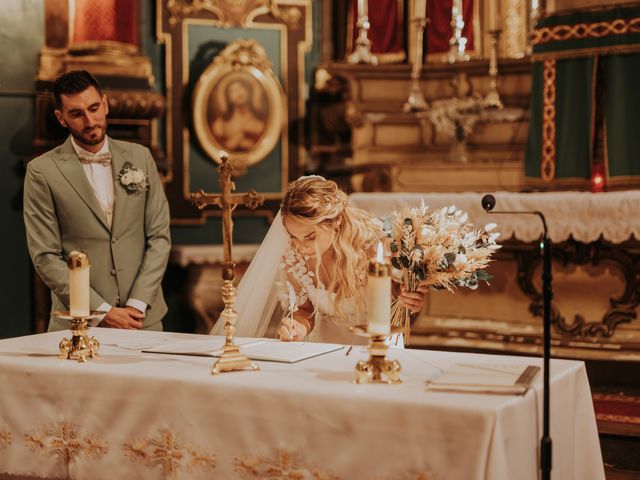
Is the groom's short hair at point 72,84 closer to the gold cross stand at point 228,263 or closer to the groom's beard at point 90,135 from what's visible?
the groom's beard at point 90,135

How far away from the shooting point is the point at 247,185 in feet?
29.2

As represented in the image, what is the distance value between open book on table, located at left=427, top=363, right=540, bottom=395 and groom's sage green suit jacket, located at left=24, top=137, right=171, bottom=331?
1.94 m

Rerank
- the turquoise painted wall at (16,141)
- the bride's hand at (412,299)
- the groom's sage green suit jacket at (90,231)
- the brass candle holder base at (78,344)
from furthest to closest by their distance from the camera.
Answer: the turquoise painted wall at (16,141) → the groom's sage green suit jacket at (90,231) → the bride's hand at (412,299) → the brass candle holder base at (78,344)

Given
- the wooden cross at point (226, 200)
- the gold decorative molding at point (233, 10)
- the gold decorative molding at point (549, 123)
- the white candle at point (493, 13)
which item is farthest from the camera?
the gold decorative molding at point (233, 10)

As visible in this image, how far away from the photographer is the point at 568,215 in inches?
244

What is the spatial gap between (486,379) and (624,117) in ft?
15.2

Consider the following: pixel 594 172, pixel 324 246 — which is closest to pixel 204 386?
pixel 324 246

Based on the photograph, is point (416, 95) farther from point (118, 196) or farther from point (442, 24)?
point (118, 196)

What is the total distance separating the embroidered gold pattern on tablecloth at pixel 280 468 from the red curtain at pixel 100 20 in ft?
19.2

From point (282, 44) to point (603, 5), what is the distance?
3.13 m

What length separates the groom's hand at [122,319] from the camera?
4.19m

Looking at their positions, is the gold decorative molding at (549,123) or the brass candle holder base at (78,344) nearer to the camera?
the brass candle holder base at (78,344)

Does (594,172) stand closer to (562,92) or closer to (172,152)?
(562,92)

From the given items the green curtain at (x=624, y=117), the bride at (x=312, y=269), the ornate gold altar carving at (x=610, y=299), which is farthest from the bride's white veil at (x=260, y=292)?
the green curtain at (x=624, y=117)
